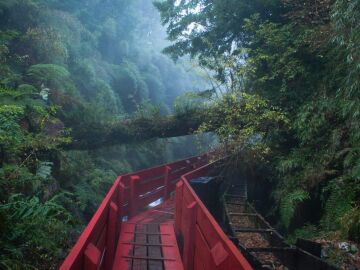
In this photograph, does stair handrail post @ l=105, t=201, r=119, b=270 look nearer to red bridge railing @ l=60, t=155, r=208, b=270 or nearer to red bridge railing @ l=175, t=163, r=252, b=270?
red bridge railing @ l=60, t=155, r=208, b=270

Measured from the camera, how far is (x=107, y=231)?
222 inches

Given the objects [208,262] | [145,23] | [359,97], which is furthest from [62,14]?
[145,23]

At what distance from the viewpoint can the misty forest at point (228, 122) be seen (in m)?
7.27

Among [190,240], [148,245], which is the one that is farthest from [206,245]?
[148,245]

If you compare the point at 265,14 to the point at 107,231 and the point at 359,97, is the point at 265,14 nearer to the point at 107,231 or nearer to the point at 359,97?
the point at 359,97

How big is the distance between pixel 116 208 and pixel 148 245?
1481mm

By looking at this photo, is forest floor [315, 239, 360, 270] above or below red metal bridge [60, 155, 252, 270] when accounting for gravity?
below

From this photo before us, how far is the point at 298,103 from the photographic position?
12.7m

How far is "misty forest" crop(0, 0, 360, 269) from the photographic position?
7.27 meters

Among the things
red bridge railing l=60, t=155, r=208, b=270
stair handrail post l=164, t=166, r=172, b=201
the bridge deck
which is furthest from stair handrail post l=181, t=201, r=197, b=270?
stair handrail post l=164, t=166, r=172, b=201

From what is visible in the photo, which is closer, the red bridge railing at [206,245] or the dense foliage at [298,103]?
the red bridge railing at [206,245]

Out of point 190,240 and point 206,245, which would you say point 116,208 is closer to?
point 190,240

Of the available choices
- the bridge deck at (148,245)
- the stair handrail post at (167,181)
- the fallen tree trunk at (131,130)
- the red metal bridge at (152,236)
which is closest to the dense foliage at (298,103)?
the fallen tree trunk at (131,130)

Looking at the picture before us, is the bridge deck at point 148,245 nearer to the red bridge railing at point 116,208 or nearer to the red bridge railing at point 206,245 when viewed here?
the red bridge railing at point 116,208
